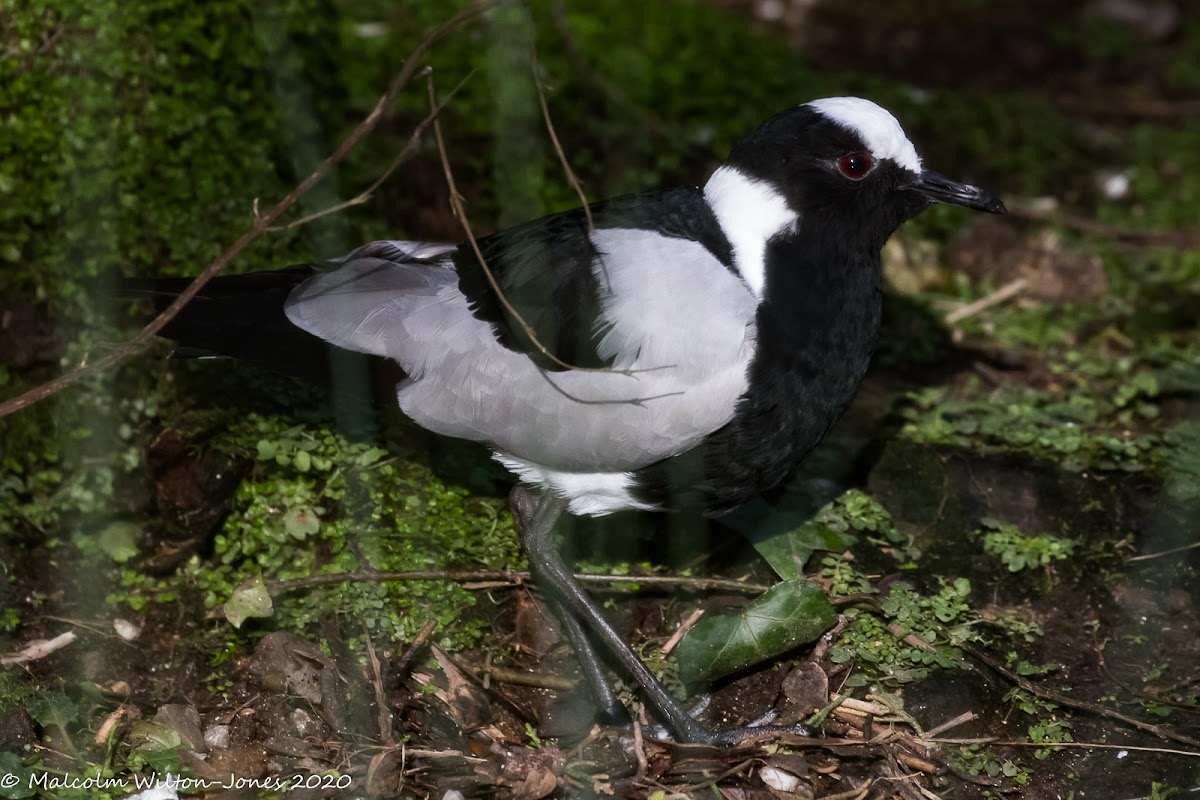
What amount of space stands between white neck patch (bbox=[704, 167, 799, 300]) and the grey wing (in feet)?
0.25

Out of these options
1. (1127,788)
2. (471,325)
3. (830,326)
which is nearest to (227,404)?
(471,325)

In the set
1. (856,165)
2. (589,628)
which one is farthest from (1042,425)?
(589,628)

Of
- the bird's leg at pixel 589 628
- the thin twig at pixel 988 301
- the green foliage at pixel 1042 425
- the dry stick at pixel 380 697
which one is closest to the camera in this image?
the dry stick at pixel 380 697

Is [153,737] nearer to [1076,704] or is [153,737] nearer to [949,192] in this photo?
[1076,704]

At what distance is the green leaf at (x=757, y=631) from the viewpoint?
3256mm

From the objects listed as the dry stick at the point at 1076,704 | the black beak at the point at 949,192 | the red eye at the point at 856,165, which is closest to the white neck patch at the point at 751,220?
the red eye at the point at 856,165

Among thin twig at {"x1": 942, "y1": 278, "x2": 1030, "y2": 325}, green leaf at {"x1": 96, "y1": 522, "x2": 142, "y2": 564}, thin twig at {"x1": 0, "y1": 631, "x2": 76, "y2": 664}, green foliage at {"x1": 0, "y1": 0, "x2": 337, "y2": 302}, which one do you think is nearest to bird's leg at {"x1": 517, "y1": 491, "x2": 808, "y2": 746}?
green leaf at {"x1": 96, "y1": 522, "x2": 142, "y2": 564}

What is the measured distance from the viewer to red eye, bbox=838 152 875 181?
3.33 meters

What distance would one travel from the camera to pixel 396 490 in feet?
12.1

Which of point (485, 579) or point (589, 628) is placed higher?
point (485, 579)

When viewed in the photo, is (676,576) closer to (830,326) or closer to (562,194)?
(830,326)

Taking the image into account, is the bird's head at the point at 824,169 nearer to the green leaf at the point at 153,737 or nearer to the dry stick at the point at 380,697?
the dry stick at the point at 380,697

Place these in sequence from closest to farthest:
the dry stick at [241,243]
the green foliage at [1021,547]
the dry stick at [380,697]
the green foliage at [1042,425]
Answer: the dry stick at [241,243]
the dry stick at [380,697]
the green foliage at [1021,547]
the green foliage at [1042,425]

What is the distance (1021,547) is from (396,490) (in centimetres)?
186
